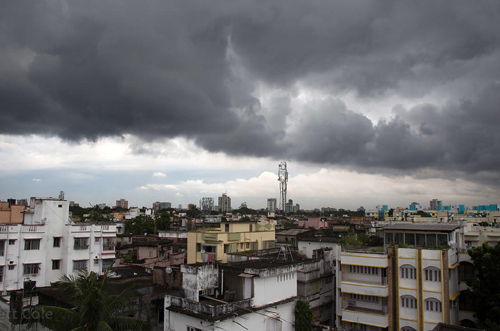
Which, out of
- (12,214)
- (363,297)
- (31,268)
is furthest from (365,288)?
(12,214)

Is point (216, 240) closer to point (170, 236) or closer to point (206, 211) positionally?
point (170, 236)

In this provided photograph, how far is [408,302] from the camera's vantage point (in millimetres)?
27016

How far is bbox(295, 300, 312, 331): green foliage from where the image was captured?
2412 cm

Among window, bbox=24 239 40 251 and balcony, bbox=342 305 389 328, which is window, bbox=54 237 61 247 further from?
balcony, bbox=342 305 389 328

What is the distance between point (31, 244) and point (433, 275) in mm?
34518

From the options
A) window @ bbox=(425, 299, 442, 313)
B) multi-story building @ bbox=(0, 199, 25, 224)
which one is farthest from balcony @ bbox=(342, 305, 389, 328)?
multi-story building @ bbox=(0, 199, 25, 224)

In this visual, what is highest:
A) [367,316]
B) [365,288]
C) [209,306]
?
[209,306]

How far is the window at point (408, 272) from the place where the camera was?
26.9m

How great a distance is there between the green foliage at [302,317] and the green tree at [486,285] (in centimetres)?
1168

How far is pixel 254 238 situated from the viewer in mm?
47312

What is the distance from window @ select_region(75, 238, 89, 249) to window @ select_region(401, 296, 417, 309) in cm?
2928

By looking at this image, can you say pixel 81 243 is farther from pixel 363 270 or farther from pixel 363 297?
pixel 363 297

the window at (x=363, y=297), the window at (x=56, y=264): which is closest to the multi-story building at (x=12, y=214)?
the window at (x=56, y=264)

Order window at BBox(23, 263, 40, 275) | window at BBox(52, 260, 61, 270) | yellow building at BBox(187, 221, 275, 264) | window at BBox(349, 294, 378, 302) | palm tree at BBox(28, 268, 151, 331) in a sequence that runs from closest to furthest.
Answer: palm tree at BBox(28, 268, 151, 331), window at BBox(349, 294, 378, 302), window at BBox(23, 263, 40, 275), window at BBox(52, 260, 61, 270), yellow building at BBox(187, 221, 275, 264)
